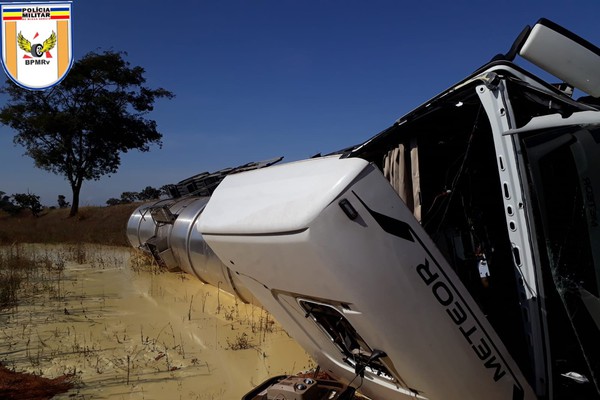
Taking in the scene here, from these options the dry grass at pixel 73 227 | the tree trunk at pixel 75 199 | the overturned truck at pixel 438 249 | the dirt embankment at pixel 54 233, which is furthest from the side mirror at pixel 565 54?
the tree trunk at pixel 75 199

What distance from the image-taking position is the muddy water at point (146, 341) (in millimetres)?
5059

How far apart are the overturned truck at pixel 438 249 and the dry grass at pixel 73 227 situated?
693 inches

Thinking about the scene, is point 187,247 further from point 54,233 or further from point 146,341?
point 54,233

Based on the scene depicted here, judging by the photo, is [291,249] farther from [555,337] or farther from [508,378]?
[555,337]

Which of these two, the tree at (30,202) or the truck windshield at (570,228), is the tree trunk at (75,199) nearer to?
the tree at (30,202)

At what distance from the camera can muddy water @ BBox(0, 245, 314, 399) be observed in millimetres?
5059

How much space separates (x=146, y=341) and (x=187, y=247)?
10.8 ft

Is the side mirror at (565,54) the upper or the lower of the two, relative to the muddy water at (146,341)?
upper

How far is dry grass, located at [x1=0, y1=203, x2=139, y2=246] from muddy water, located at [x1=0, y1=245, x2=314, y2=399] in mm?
10895

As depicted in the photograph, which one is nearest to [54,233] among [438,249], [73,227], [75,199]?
[73,227]

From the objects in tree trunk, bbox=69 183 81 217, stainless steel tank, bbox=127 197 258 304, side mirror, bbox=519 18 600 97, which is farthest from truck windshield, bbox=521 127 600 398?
tree trunk, bbox=69 183 81 217

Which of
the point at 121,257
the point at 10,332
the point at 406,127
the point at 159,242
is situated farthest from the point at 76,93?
the point at 406,127

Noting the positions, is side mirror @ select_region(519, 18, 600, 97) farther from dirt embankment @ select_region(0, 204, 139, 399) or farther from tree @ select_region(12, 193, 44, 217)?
tree @ select_region(12, 193, 44, 217)

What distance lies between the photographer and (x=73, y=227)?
26.0 metres
